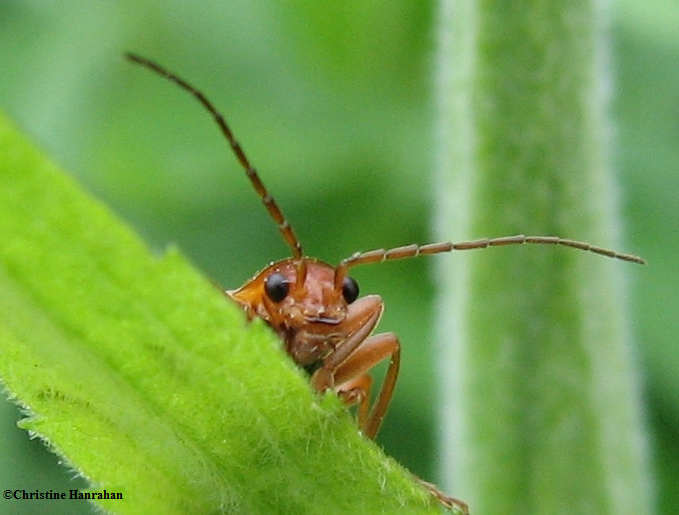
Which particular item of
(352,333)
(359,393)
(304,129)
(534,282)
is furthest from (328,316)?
(304,129)

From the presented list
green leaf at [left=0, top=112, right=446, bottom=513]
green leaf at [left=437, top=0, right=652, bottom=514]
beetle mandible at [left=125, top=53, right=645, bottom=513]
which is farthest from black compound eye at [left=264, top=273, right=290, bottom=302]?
green leaf at [left=0, top=112, right=446, bottom=513]

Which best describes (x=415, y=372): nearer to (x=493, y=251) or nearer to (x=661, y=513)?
(x=661, y=513)

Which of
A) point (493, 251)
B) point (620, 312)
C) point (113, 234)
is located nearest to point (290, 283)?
point (493, 251)

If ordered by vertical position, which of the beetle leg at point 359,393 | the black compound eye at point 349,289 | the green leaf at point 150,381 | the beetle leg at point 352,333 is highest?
the green leaf at point 150,381

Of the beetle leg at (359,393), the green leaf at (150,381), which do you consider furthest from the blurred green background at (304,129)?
the green leaf at (150,381)

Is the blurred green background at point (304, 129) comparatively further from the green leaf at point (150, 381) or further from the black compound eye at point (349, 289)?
the green leaf at point (150, 381)

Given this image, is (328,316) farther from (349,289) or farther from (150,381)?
(150,381)
